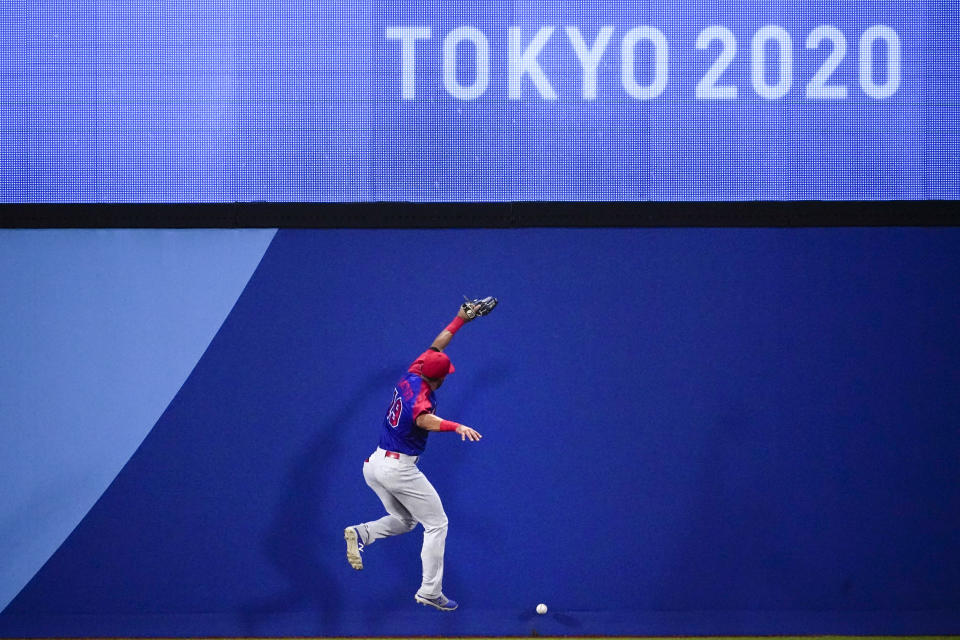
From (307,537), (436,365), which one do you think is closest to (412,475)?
(436,365)

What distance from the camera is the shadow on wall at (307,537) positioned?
277 inches

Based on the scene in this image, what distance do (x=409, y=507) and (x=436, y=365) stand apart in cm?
104

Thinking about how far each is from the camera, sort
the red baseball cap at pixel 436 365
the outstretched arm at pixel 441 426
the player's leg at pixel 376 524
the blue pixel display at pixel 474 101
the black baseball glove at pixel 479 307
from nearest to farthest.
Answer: the outstretched arm at pixel 441 426 → the red baseball cap at pixel 436 365 → the player's leg at pixel 376 524 → the black baseball glove at pixel 479 307 → the blue pixel display at pixel 474 101

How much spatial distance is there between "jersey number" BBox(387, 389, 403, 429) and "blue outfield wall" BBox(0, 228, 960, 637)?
2.18ft

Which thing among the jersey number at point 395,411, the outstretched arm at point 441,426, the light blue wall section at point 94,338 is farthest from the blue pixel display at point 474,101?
the outstretched arm at point 441,426

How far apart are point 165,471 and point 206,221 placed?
1.92m

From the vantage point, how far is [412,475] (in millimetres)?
6457

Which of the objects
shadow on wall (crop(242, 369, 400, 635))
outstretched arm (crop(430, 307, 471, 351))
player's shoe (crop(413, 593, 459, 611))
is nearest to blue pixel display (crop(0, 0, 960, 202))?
outstretched arm (crop(430, 307, 471, 351))

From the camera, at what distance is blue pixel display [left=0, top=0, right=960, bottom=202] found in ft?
24.0

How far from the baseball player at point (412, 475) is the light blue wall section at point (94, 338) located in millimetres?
1711

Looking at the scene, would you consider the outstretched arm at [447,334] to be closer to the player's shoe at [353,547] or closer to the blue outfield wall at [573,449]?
the blue outfield wall at [573,449]

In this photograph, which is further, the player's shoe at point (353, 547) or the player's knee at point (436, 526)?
the player's knee at point (436, 526)

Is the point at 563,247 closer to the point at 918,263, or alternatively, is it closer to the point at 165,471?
A: the point at 918,263

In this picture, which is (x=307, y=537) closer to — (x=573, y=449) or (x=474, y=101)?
(x=573, y=449)
